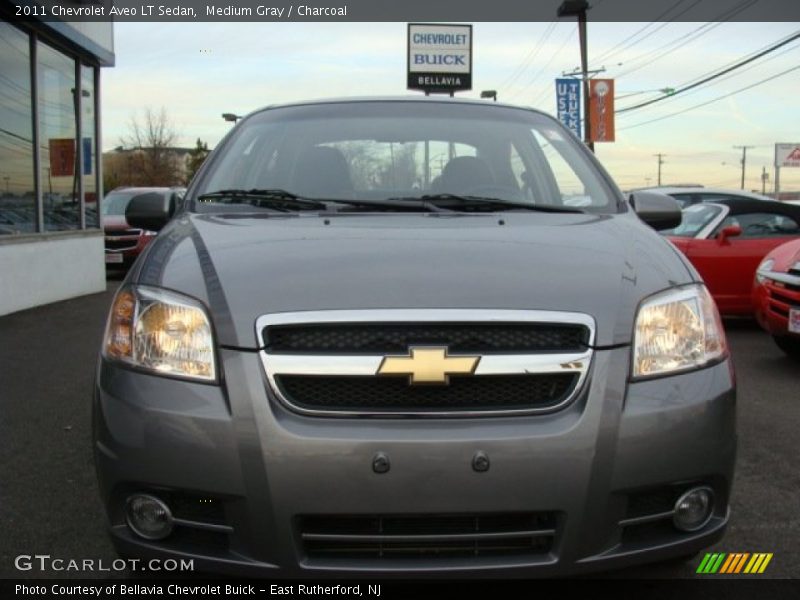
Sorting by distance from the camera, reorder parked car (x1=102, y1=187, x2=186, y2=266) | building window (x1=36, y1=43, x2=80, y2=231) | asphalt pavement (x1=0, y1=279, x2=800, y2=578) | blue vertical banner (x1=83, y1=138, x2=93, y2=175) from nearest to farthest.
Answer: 1. asphalt pavement (x1=0, y1=279, x2=800, y2=578)
2. building window (x1=36, y1=43, x2=80, y2=231)
3. blue vertical banner (x1=83, y1=138, x2=93, y2=175)
4. parked car (x1=102, y1=187, x2=186, y2=266)

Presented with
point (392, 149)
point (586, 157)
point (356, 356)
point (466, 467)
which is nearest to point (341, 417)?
point (356, 356)

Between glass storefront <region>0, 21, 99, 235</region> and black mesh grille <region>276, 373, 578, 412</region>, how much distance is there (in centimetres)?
841

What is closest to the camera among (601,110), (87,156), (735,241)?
(735,241)

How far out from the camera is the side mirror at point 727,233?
8.66m

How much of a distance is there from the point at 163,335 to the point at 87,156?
35.5 feet

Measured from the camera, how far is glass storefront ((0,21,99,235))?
983 cm

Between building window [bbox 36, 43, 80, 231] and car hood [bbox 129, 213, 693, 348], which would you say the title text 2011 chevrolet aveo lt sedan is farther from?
building window [bbox 36, 43, 80, 231]

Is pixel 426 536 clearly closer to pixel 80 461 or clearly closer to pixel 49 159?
pixel 80 461

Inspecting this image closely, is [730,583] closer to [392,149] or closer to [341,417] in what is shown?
[341,417]

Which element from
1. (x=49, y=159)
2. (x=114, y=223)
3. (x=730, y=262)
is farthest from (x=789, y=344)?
(x=114, y=223)

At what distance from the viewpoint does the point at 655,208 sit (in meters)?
3.68

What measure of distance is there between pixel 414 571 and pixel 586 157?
2184mm

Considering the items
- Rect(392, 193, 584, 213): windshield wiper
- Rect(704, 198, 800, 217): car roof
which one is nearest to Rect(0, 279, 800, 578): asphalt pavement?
Rect(392, 193, 584, 213): windshield wiper

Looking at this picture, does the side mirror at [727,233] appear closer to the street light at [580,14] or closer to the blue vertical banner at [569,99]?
the blue vertical banner at [569,99]
